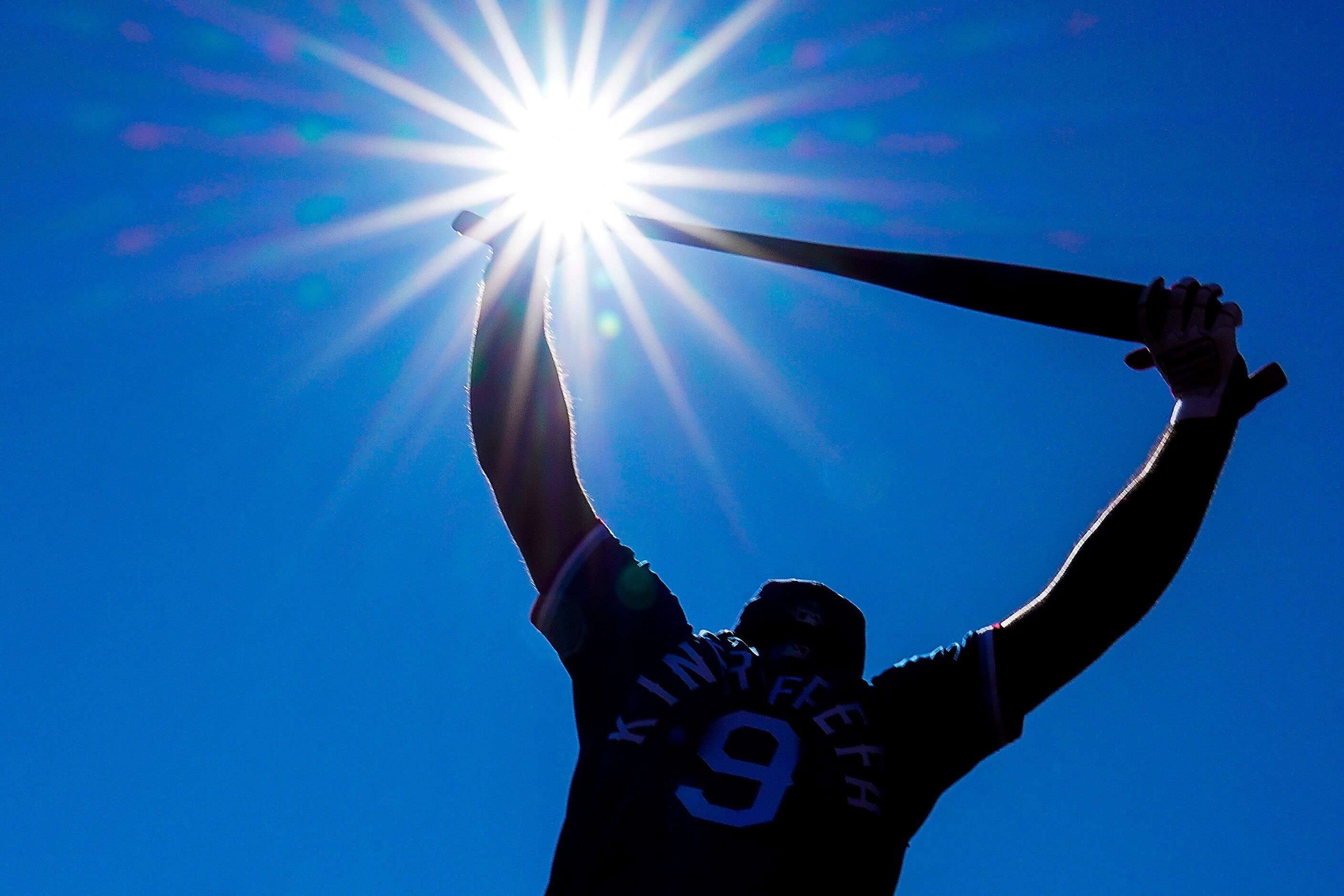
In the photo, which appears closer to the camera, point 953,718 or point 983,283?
point 953,718

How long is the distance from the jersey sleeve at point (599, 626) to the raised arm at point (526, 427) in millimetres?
65

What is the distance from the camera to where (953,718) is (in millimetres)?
3350

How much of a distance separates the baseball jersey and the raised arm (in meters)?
0.13

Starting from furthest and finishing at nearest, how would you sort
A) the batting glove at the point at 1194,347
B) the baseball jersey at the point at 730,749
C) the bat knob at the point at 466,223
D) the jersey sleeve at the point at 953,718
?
the bat knob at the point at 466,223, the batting glove at the point at 1194,347, the jersey sleeve at the point at 953,718, the baseball jersey at the point at 730,749

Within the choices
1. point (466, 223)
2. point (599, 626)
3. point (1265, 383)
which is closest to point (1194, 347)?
point (1265, 383)

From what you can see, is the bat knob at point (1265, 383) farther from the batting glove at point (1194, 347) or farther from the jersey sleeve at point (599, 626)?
the jersey sleeve at point (599, 626)

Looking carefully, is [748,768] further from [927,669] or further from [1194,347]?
[1194,347]

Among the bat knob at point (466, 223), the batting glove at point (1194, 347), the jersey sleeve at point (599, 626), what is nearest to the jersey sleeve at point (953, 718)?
the jersey sleeve at point (599, 626)

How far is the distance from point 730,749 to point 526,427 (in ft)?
4.28

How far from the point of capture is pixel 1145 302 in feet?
11.9

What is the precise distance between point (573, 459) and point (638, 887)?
145 centimetres

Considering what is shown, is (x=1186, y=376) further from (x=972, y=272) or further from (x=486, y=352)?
(x=486, y=352)

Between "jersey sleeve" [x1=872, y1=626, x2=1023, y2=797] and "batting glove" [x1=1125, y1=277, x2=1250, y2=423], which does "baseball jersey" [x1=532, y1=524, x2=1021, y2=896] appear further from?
"batting glove" [x1=1125, y1=277, x2=1250, y2=423]

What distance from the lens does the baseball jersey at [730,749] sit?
3.01 meters
